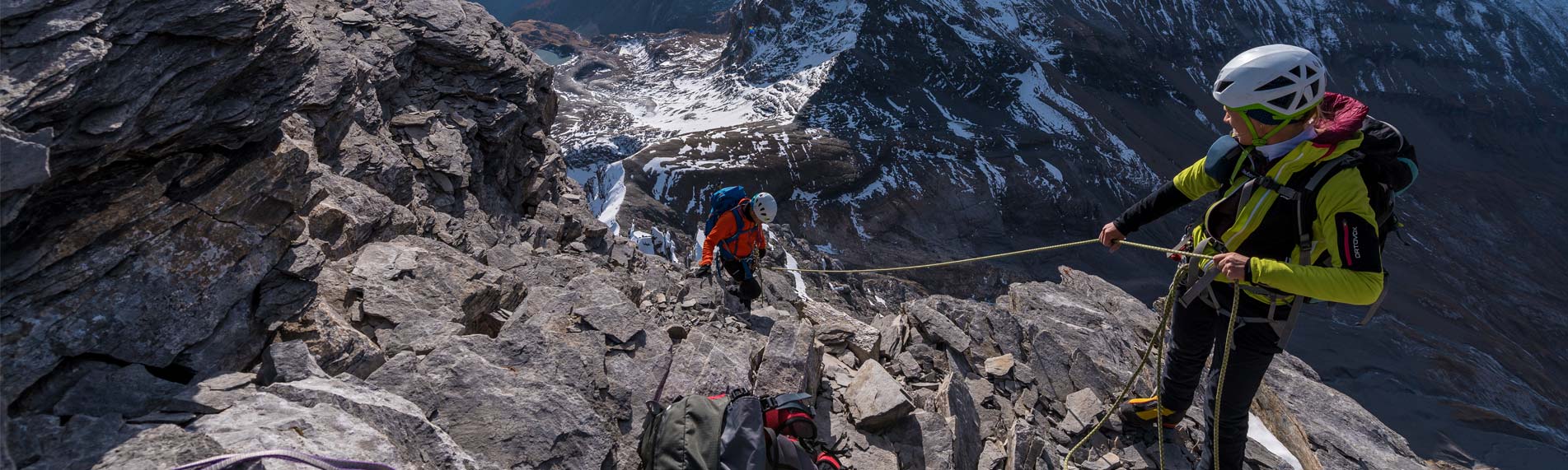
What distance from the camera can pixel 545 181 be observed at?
1795 centimetres

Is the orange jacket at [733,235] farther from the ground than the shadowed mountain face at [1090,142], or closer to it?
farther from the ground

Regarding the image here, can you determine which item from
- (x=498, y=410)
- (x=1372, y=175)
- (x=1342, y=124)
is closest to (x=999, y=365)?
(x=1372, y=175)

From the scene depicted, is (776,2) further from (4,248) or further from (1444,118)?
(1444,118)

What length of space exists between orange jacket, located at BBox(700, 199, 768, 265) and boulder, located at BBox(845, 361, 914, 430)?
4.14 metres

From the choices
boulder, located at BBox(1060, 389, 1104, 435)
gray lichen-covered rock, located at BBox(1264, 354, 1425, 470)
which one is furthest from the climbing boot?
gray lichen-covered rock, located at BBox(1264, 354, 1425, 470)

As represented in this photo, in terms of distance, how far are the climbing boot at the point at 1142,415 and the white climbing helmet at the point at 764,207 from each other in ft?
17.8

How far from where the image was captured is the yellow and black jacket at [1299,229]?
4.26 meters

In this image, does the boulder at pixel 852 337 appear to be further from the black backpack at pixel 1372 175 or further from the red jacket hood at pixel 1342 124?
the red jacket hood at pixel 1342 124

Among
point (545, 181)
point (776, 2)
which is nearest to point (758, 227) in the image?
point (545, 181)

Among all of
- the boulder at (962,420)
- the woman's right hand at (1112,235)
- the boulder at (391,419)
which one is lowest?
the boulder at (962,420)

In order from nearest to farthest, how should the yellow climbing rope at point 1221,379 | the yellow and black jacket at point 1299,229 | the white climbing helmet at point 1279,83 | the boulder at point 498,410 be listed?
the yellow and black jacket at point 1299,229 → the white climbing helmet at point 1279,83 → the boulder at point 498,410 → the yellow climbing rope at point 1221,379

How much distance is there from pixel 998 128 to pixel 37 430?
12642 centimetres

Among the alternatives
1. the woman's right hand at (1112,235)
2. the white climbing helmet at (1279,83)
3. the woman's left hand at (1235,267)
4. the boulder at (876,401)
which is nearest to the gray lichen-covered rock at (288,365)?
the boulder at (876,401)

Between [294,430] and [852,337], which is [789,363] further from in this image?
[294,430]
